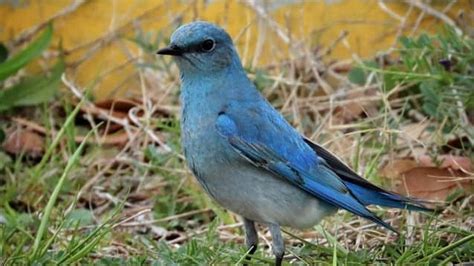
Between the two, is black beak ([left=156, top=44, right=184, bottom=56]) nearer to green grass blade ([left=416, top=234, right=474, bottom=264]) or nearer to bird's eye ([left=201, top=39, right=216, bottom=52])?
bird's eye ([left=201, top=39, right=216, bottom=52])

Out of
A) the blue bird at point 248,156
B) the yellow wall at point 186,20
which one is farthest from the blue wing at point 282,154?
the yellow wall at point 186,20

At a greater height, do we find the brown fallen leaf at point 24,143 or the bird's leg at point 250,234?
the bird's leg at point 250,234

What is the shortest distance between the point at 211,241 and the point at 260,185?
52 centimetres

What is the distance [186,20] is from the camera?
19.1 ft

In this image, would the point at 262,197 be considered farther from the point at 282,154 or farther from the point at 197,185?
the point at 197,185

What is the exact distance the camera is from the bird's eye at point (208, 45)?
3.80m

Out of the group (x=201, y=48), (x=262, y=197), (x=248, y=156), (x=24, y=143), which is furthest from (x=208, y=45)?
(x=24, y=143)

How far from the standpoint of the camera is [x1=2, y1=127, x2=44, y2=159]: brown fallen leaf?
5227 millimetres

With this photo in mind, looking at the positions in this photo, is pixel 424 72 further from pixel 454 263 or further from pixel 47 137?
pixel 47 137

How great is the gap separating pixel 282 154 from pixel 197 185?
1.10m

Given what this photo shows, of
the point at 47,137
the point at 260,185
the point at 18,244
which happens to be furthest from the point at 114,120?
the point at 260,185

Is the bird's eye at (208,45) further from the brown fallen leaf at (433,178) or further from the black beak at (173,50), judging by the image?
the brown fallen leaf at (433,178)

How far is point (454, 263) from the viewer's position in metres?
3.76

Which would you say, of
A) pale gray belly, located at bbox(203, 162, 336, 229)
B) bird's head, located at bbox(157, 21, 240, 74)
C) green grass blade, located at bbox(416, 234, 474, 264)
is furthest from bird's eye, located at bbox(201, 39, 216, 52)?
green grass blade, located at bbox(416, 234, 474, 264)
